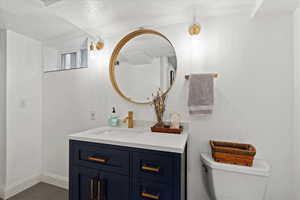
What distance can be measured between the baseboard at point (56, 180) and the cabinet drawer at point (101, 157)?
42.1 inches

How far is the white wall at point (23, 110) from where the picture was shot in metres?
1.80

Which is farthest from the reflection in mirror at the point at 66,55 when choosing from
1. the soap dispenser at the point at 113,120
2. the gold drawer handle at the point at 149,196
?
the gold drawer handle at the point at 149,196

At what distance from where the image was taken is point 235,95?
130 centimetres

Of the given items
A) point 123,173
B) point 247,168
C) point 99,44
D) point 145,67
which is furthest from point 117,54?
point 247,168

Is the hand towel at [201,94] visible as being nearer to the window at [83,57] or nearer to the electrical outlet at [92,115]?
the electrical outlet at [92,115]

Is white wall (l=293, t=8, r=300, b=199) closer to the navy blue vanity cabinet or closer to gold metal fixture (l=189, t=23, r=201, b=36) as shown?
gold metal fixture (l=189, t=23, r=201, b=36)

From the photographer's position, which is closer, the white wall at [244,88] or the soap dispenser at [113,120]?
the white wall at [244,88]

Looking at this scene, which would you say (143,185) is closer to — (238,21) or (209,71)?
(209,71)

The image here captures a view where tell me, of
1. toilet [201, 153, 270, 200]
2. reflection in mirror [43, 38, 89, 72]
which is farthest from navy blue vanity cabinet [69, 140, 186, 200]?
reflection in mirror [43, 38, 89, 72]

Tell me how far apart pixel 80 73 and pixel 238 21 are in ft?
6.18

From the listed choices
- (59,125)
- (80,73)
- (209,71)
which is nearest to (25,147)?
(59,125)

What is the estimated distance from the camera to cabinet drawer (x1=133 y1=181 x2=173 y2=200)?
933 millimetres

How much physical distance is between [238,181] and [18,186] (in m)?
2.55

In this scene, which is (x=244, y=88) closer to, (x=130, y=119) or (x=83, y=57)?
(x=130, y=119)
